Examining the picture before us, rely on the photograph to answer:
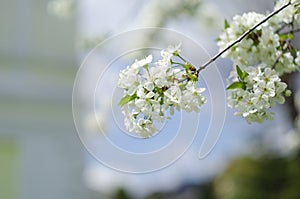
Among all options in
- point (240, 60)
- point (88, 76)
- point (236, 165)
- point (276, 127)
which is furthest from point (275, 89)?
point (236, 165)

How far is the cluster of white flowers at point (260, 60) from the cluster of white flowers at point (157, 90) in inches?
3.4

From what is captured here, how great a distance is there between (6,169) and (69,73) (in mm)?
776

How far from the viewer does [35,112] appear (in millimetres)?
4656

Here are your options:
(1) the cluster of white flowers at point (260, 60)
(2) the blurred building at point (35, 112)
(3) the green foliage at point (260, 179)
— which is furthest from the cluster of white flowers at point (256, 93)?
(3) the green foliage at point (260, 179)

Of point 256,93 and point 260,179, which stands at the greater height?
point 260,179

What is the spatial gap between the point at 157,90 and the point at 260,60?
0.26 metres

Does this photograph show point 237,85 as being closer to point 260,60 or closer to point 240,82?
point 240,82

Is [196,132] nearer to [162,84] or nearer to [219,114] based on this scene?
[219,114]

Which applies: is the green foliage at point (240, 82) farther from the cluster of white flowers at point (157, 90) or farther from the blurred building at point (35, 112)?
the blurred building at point (35, 112)

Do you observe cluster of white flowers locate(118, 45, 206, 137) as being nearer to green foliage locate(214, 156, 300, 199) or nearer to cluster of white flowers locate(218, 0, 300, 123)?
cluster of white flowers locate(218, 0, 300, 123)

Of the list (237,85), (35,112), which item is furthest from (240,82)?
(35,112)

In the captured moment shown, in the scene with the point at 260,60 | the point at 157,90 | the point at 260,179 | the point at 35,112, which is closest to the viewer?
the point at 157,90

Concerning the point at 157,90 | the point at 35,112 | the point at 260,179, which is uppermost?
the point at 260,179

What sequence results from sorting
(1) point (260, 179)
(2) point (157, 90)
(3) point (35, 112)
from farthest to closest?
(1) point (260, 179) → (3) point (35, 112) → (2) point (157, 90)
